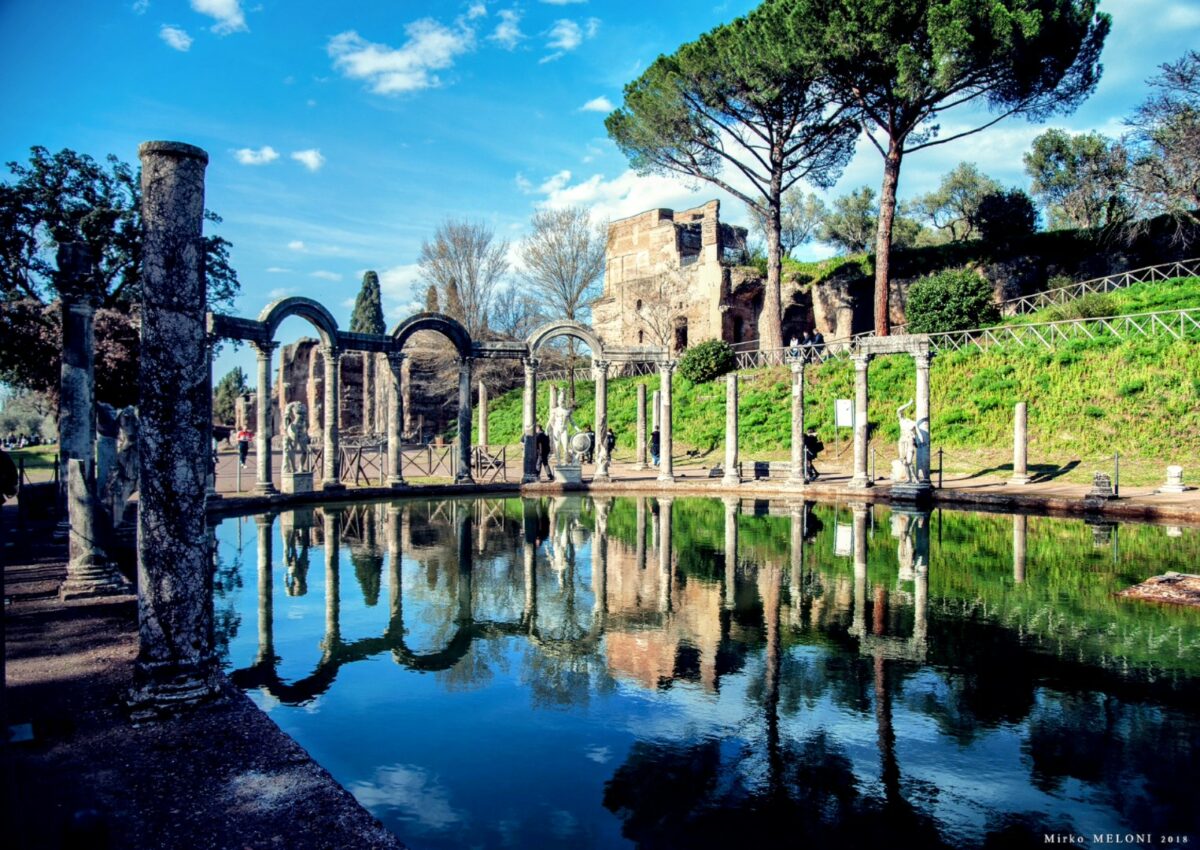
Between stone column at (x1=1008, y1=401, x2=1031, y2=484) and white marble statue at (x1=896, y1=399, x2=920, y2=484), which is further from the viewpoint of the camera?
stone column at (x1=1008, y1=401, x2=1031, y2=484)

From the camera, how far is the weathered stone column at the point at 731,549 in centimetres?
981

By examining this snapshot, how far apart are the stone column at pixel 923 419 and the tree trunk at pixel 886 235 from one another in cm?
825

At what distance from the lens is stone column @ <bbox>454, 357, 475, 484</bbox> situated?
2244 centimetres

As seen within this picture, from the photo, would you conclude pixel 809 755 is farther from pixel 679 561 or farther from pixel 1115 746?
pixel 679 561

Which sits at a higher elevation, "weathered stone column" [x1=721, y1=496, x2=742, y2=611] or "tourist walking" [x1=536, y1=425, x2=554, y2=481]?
"tourist walking" [x1=536, y1=425, x2=554, y2=481]

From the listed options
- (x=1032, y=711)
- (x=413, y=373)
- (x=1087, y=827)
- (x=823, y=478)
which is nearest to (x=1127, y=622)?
(x=1032, y=711)

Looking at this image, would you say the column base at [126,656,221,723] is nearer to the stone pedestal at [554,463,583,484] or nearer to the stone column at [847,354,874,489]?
the stone pedestal at [554,463,583,484]

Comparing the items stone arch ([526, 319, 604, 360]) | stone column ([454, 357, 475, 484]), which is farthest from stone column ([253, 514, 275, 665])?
stone arch ([526, 319, 604, 360])

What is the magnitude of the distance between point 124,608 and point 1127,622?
34.7ft

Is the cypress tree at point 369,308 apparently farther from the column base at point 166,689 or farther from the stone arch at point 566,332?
the column base at point 166,689

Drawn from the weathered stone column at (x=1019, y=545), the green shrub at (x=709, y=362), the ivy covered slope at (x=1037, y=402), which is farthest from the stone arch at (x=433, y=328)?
the weathered stone column at (x=1019, y=545)

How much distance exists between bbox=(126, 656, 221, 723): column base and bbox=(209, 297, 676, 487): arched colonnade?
13914 mm

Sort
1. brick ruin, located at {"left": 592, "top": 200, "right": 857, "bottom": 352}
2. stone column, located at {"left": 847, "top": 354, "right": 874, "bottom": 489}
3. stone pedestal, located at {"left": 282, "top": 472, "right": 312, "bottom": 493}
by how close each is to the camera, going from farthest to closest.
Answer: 1. brick ruin, located at {"left": 592, "top": 200, "right": 857, "bottom": 352}
2. stone column, located at {"left": 847, "top": 354, "right": 874, "bottom": 489}
3. stone pedestal, located at {"left": 282, "top": 472, "right": 312, "bottom": 493}

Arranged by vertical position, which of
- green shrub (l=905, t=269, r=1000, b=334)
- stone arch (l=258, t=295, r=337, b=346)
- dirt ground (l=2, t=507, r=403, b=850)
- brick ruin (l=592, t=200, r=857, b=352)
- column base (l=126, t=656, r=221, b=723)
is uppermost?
brick ruin (l=592, t=200, r=857, b=352)
